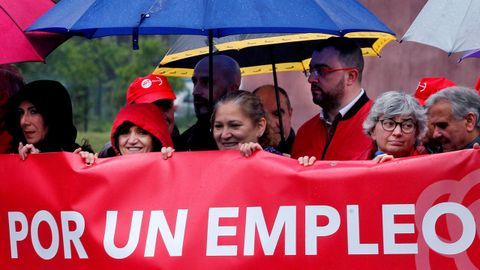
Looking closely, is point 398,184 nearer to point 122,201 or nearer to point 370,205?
point 370,205

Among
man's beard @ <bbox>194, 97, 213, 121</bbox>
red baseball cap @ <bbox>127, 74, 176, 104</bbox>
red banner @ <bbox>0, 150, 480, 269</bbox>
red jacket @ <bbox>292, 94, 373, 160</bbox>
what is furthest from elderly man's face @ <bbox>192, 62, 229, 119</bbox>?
red banner @ <bbox>0, 150, 480, 269</bbox>

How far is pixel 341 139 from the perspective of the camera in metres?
6.72

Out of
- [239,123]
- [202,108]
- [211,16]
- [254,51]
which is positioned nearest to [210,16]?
[211,16]

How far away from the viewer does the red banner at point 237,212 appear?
5.68 m

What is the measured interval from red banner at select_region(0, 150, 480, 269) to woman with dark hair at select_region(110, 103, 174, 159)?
1.24 feet

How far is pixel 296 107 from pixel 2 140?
7.42 m

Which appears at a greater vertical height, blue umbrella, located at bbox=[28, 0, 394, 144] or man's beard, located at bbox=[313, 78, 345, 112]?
blue umbrella, located at bbox=[28, 0, 394, 144]

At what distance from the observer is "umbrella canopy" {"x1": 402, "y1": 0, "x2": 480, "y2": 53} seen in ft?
20.6

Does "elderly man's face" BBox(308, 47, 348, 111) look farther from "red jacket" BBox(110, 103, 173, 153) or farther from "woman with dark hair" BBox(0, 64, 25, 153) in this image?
"woman with dark hair" BBox(0, 64, 25, 153)

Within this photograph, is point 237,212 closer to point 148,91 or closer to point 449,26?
point 449,26

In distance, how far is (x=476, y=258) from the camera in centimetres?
562

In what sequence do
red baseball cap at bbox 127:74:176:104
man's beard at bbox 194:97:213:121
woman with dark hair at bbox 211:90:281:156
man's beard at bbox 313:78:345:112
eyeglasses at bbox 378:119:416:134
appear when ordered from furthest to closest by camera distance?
red baseball cap at bbox 127:74:176:104 → man's beard at bbox 194:97:213:121 → man's beard at bbox 313:78:345:112 → woman with dark hair at bbox 211:90:281:156 → eyeglasses at bbox 378:119:416:134

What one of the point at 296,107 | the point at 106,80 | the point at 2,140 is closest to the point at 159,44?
the point at 106,80

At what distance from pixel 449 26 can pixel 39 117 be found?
7.78ft
